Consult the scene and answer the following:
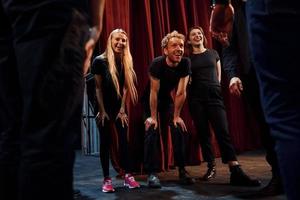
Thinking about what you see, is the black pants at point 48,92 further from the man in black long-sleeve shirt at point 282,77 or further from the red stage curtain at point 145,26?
the red stage curtain at point 145,26

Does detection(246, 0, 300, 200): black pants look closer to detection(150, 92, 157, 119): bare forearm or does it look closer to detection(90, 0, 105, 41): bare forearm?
detection(90, 0, 105, 41): bare forearm

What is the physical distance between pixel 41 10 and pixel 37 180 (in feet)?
1.04

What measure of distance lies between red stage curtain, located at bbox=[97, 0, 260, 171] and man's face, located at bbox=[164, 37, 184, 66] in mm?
780

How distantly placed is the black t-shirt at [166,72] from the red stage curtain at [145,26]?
2.26ft

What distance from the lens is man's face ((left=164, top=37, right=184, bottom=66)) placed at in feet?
10.3

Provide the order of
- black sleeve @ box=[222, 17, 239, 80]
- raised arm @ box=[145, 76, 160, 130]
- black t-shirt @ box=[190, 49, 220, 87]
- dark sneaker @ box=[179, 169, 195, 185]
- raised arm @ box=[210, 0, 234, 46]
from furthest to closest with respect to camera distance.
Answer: black t-shirt @ box=[190, 49, 220, 87], raised arm @ box=[145, 76, 160, 130], dark sneaker @ box=[179, 169, 195, 185], black sleeve @ box=[222, 17, 239, 80], raised arm @ box=[210, 0, 234, 46]

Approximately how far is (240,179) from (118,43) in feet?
4.28

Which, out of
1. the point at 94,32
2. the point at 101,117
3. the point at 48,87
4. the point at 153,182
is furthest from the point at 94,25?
the point at 153,182

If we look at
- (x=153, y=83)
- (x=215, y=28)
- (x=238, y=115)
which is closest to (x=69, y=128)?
(x=215, y=28)

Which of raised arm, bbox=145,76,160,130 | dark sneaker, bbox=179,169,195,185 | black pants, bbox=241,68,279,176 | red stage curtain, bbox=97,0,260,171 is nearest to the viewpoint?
black pants, bbox=241,68,279,176

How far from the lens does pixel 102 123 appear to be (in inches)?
→ 112

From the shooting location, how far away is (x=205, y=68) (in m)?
3.34

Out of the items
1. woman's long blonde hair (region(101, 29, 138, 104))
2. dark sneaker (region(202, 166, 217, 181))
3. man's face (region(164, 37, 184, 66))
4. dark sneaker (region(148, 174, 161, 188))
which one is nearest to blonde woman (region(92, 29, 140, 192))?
woman's long blonde hair (region(101, 29, 138, 104))

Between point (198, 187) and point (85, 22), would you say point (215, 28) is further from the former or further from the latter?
point (198, 187)
